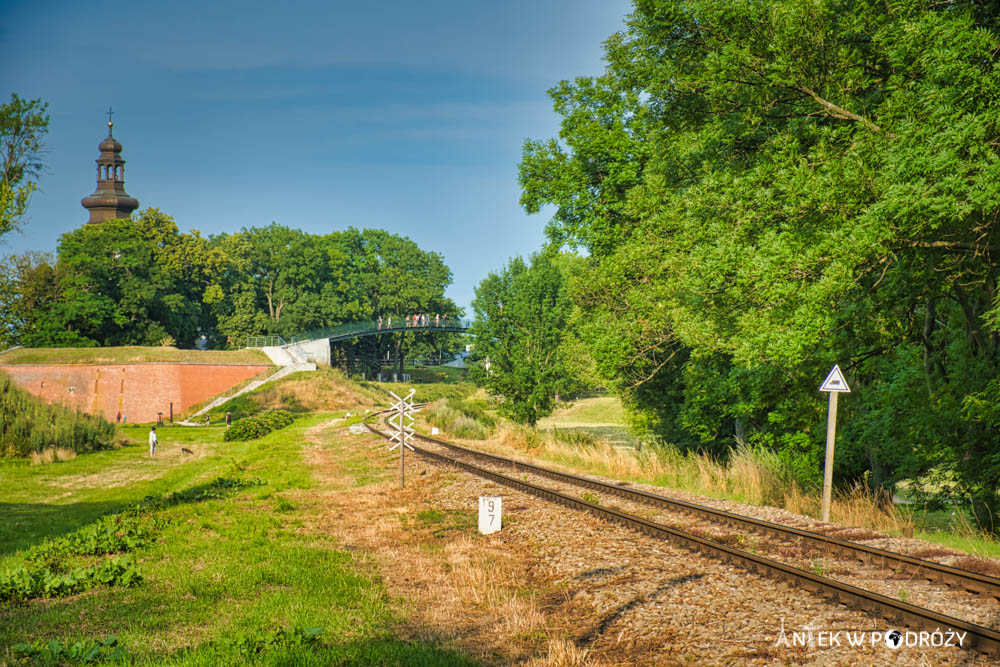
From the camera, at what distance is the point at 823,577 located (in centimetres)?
708

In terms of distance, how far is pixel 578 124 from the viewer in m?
25.6

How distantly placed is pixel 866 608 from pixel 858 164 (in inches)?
333

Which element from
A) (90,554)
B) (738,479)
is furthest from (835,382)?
(90,554)

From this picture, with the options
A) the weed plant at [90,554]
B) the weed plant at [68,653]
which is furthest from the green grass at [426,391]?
the weed plant at [68,653]

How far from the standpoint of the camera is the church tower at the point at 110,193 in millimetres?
86438

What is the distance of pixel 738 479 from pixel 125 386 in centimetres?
5598

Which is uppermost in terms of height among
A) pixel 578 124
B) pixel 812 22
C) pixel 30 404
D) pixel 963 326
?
pixel 578 124

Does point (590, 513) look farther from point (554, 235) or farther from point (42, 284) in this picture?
point (42, 284)

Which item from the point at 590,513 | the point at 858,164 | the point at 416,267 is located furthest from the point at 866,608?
the point at 416,267

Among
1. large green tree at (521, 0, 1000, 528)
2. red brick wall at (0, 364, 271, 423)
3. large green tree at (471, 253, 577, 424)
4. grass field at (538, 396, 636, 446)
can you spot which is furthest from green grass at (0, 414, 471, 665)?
grass field at (538, 396, 636, 446)

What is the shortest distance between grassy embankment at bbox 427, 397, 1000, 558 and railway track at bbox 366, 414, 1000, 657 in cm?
182

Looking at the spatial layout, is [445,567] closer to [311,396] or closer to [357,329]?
[311,396]

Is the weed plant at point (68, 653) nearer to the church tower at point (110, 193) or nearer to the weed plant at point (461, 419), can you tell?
the weed plant at point (461, 419)

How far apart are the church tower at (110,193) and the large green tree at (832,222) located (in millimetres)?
87235
